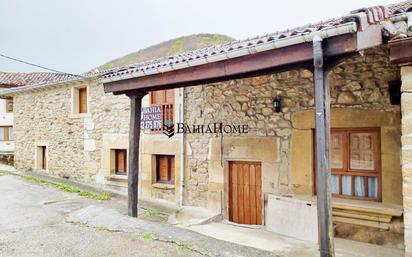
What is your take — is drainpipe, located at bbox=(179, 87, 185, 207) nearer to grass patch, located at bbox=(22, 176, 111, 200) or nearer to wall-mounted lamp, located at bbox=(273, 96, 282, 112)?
grass patch, located at bbox=(22, 176, 111, 200)

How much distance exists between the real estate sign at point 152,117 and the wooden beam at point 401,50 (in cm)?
596

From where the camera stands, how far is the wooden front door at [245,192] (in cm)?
651

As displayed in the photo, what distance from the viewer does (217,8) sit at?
7738 centimetres

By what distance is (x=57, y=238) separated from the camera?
15.2ft

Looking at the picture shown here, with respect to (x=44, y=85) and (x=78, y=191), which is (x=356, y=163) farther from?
(x=44, y=85)

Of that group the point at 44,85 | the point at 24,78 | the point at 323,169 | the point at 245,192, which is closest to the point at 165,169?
the point at 245,192

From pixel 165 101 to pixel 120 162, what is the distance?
8.87ft

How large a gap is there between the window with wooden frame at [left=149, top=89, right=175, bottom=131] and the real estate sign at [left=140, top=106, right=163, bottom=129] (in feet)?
0.40

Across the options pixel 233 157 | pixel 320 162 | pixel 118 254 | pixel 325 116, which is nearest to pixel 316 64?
pixel 325 116

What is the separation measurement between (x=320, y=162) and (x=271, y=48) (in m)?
1.41

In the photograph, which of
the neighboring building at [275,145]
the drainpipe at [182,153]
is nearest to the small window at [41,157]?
the neighboring building at [275,145]

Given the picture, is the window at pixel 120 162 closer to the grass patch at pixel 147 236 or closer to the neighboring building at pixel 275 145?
the neighboring building at pixel 275 145

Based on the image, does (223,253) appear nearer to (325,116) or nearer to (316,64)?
(325,116)

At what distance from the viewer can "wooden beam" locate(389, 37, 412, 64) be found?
3186 mm
